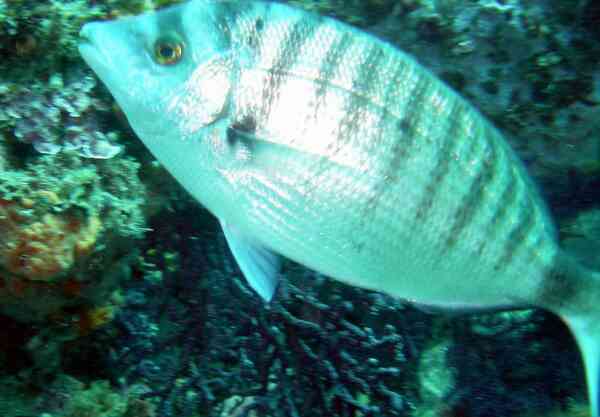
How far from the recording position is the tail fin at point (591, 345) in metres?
2.23

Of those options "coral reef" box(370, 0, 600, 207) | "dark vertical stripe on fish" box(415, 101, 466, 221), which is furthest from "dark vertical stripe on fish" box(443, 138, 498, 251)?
"coral reef" box(370, 0, 600, 207)

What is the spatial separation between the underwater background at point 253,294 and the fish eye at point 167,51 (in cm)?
95

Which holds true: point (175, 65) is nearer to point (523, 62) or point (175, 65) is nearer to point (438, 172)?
point (438, 172)

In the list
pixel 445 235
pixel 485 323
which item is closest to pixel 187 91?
pixel 445 235

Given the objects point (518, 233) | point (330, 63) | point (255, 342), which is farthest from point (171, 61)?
point (255, 342)

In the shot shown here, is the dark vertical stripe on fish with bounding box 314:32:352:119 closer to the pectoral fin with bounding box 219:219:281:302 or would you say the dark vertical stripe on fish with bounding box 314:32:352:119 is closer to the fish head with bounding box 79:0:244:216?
the fish head with bounding box 79:0:244:216

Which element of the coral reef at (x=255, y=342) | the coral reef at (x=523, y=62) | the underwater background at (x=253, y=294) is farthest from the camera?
the coral reef at (x=523, y=62)

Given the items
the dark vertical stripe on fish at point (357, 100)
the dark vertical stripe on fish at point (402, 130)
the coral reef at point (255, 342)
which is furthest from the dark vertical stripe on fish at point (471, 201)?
the coral reef at point (255, 342)

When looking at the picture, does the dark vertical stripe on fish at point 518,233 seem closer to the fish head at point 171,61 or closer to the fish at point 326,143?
the fish at point 326,143

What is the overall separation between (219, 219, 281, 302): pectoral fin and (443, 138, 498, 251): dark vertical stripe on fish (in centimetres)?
80

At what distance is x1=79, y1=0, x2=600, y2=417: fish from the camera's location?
1910 millimetres

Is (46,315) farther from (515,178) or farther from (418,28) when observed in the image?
(418,28)

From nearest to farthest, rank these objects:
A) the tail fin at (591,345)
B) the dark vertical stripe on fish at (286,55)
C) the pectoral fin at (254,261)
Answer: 1. the dark vertical stripe on fish at (286,55)
2. the pectoral fin at (254,261)
3. the tail fin at (591,345)

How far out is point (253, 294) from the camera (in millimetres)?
3264
